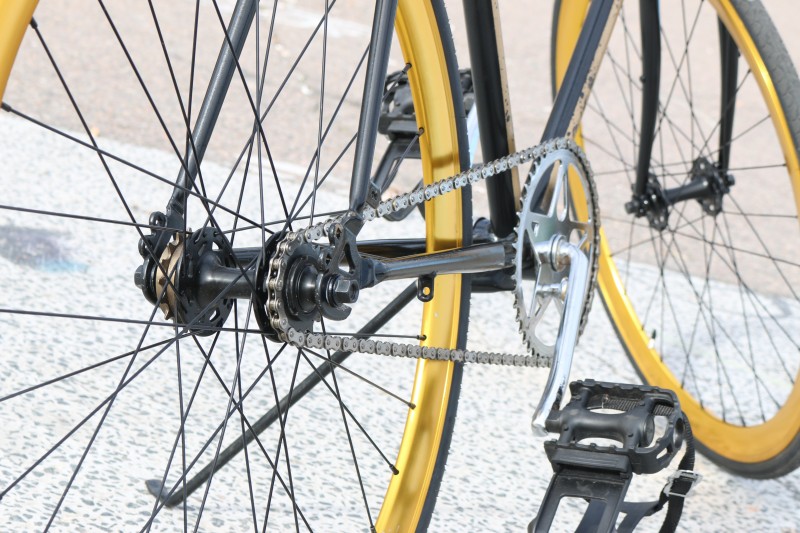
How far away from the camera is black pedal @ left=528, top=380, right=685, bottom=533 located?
1584mm

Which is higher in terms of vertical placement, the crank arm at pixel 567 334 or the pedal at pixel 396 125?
the pedal at pixel 396 125

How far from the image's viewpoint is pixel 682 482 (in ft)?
5.70

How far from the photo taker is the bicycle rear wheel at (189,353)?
1659 millimetres

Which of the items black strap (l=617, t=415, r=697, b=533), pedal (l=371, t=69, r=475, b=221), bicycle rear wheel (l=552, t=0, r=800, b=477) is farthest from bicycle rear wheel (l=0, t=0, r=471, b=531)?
bicycle rear wheel (l=552, t=0, r=800, b=477)

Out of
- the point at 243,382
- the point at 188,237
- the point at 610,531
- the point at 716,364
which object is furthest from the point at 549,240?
the point at 716,364

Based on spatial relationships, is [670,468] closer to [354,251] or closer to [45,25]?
[354,251]

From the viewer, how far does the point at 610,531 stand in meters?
1.56

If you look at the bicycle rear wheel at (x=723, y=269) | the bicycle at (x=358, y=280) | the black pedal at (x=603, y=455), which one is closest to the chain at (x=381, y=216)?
the bicycle at (x=358, y=280)

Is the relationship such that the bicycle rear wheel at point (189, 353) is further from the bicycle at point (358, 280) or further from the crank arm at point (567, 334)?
the crank arm at point (567, 334)

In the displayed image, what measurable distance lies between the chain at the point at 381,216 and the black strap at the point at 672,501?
0.88 feet

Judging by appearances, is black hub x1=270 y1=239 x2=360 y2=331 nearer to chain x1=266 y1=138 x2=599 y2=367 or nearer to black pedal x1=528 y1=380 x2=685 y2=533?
chain x1=266 y1=138 x2=599 y2=367

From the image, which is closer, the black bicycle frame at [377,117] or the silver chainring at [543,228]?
the black bicycle frame at [377,117]

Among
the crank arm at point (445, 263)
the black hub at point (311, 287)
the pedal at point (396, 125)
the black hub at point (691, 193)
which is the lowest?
the black hub at point (311, 287)

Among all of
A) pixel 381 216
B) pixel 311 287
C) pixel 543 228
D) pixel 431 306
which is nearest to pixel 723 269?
pixel 543 228
